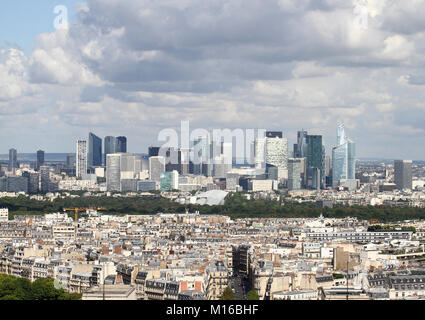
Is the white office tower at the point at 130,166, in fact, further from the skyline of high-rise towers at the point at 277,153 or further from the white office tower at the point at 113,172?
the skyline of high-rise towers at the point at 277,153

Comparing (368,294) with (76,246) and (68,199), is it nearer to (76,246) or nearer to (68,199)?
(76,246)

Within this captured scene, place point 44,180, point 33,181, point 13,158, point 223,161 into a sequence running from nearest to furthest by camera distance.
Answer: point 33,181 < point 44,180 < point 223,161 < point 13,158

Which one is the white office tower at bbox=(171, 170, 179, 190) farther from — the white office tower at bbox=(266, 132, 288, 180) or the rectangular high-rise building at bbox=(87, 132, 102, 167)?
the rectangular high-rise building at bbox=(87, 132, 102, 167)

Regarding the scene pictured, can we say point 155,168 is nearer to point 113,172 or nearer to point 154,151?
point 113,172

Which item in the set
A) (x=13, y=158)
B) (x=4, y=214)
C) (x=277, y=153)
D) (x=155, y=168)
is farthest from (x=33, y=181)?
(x=4, y=214)

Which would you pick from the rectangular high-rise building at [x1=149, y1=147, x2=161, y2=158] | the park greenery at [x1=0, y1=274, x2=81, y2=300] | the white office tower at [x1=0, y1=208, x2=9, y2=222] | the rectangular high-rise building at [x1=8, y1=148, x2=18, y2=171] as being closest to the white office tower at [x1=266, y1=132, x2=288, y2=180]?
the rectangular high-rise building at [x1=149, y1=147, x2=161, y2=158]

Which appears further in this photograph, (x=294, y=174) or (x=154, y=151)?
(x=154, y=151)

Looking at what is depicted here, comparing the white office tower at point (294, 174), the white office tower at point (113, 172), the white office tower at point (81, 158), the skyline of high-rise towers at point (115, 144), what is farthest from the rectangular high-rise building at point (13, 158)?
the white office tower at point (294, 174)
